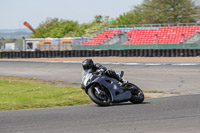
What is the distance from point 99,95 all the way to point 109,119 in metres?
2.08

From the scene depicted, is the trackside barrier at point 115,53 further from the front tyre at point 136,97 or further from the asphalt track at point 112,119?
the front tyre at point 136,97

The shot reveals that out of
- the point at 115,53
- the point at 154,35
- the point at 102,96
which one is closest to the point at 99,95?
the point at 102,96

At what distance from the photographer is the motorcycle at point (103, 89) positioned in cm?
1002

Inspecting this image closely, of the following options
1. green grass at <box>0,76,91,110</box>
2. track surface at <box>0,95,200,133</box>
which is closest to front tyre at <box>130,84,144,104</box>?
track surface at <box>0,95,200,133</box>

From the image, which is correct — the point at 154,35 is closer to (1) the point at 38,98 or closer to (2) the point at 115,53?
(2) the point at 115,53

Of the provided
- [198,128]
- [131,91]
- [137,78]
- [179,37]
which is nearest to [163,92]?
[131,91]

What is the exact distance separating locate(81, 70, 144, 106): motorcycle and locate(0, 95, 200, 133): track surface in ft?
0.67

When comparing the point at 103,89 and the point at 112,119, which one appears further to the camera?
the point at 103,89

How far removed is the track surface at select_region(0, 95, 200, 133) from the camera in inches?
279

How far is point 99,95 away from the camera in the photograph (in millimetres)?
10180

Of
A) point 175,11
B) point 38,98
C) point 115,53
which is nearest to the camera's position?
point 38,98

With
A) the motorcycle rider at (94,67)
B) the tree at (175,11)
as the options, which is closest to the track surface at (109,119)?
the motorcycle rider at (94,67)

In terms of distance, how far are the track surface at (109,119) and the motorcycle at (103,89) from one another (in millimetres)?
205

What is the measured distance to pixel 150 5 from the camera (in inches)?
2611
